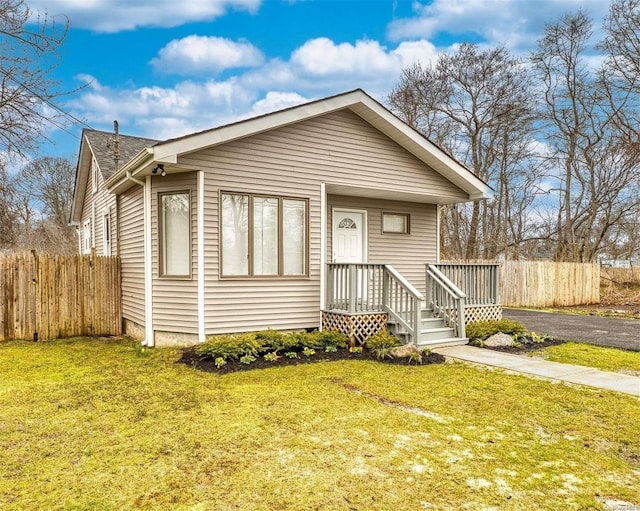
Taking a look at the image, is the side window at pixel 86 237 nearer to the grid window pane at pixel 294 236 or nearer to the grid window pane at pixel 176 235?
the grid window pane at pixel 176 235

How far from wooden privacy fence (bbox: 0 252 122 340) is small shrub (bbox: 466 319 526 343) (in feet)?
25.1

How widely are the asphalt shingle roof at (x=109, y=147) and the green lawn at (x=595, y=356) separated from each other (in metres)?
10.7

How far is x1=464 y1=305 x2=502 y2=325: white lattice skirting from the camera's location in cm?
945

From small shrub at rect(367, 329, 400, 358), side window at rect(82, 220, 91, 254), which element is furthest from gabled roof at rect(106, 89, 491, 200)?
side window at rect(82, 220, 91, 254)

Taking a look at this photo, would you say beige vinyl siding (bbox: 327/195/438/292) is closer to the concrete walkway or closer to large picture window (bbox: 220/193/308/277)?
large picture window (bbox: 220/193/308/277)

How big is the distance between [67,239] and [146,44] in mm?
14571

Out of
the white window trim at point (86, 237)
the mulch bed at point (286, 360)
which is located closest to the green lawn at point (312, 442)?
the mulch bed at point (286, 360)

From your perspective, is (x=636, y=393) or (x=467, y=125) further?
(x=467, y=125)

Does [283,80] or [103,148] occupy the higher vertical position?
[283,80]

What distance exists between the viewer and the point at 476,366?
6.77 meters

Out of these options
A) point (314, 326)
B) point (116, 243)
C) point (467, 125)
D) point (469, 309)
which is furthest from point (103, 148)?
point (467, 125)

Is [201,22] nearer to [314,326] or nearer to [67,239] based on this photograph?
[314,326]

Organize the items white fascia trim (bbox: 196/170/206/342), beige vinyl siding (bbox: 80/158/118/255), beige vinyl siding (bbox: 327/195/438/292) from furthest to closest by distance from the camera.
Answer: beige vinyl siding (bbox: 80/158/118/255) < beige vinyl siding (bbox: 327/195/438/292) < white fascia trim (bbox: 196/170/206/342)

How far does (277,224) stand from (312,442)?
16.3 ft
